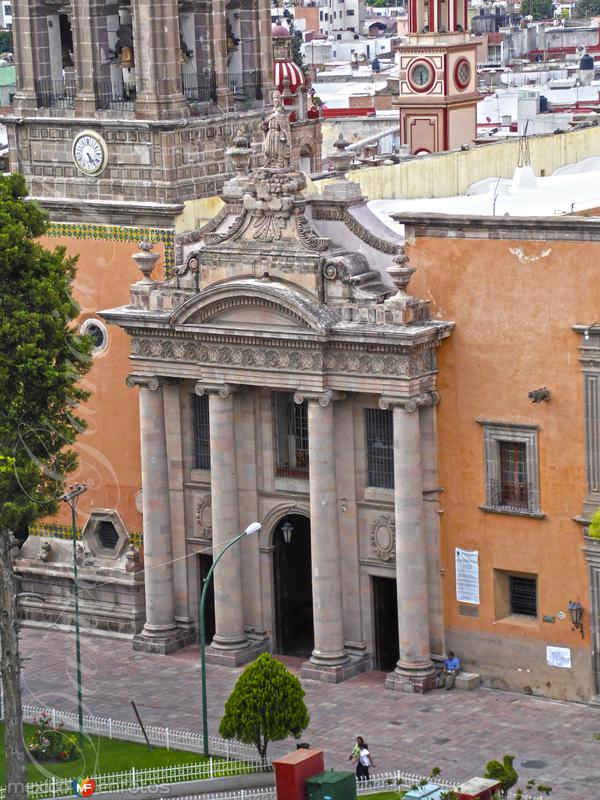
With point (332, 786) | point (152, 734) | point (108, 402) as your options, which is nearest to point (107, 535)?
point (108, 402)

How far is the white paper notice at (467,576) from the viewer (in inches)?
2581

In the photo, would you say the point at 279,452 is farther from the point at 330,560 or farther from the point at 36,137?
the point at 36,137

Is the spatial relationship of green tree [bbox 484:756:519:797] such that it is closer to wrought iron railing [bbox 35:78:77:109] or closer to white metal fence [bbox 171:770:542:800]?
white metal fence [bbox 171:770:542:800]

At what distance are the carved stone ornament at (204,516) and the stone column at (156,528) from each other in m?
0.91

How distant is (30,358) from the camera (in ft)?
196

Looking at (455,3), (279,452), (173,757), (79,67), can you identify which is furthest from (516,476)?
(455,3)

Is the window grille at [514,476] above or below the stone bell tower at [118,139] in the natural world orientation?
below

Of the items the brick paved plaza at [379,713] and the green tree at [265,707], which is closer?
the green tree at [265,707]

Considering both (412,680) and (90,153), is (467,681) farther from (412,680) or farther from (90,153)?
(90,153)

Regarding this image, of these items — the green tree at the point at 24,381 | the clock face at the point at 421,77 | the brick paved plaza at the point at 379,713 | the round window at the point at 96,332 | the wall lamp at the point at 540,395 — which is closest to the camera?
the green tree at the point at 24,381

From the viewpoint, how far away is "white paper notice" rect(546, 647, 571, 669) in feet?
211

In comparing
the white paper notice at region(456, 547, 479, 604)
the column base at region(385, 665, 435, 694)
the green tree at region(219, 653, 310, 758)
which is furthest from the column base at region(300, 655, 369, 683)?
the green tree at region(219, 653, 310, 758)

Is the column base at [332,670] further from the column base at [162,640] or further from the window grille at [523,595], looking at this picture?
the window grille at [523,595]

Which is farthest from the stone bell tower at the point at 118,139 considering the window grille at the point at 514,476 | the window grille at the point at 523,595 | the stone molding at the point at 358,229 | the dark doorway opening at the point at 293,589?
the window grille at the point at 514,476
